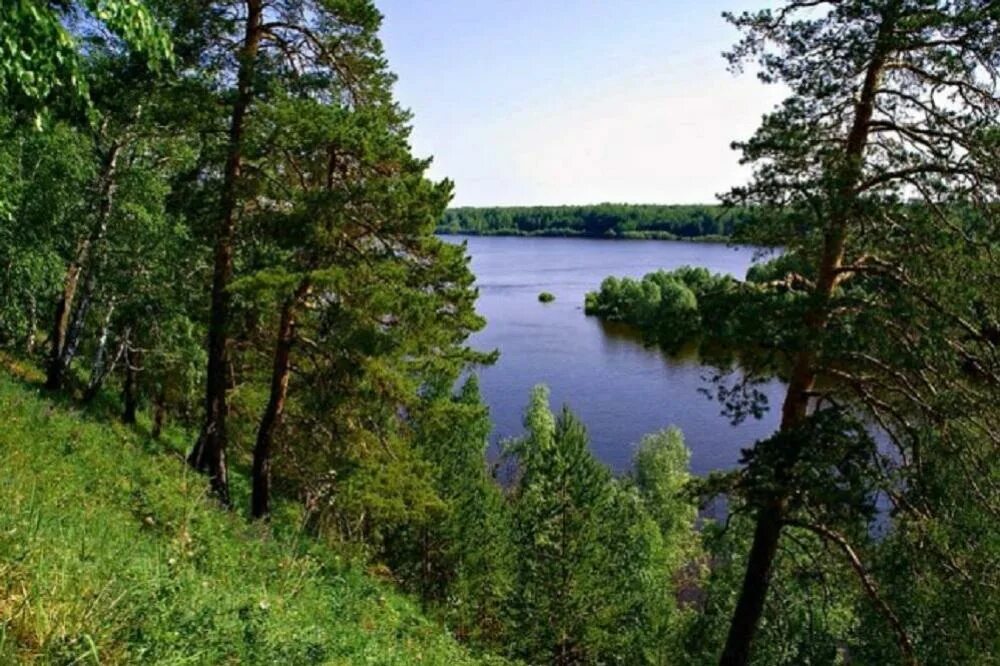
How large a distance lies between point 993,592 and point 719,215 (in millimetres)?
4912

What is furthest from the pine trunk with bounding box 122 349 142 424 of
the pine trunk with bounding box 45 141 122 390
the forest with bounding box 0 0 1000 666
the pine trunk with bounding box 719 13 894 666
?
the pine trunk with bounding box 719 13 894 666

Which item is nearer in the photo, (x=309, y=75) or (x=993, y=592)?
(x=993, y=592)

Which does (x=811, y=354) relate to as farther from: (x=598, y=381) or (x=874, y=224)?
(x=598, y=381)

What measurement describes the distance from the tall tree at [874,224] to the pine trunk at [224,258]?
7131mm

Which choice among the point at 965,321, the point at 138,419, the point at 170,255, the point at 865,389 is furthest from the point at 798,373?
the point at 138,419

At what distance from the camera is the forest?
6121mm

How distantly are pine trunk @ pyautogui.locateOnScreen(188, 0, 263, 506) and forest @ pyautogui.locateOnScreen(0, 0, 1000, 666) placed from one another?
2.1 inches

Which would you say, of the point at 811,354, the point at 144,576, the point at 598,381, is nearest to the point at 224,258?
the point at 144,576

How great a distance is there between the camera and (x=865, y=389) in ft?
28.2

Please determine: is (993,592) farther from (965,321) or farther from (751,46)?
(751,46)

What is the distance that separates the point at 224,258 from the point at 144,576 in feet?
27.4

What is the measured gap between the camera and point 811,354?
27.6ft

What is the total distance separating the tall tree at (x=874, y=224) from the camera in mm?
7566

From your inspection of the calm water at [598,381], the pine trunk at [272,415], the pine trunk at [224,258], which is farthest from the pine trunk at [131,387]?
the calm water at [598,381]
